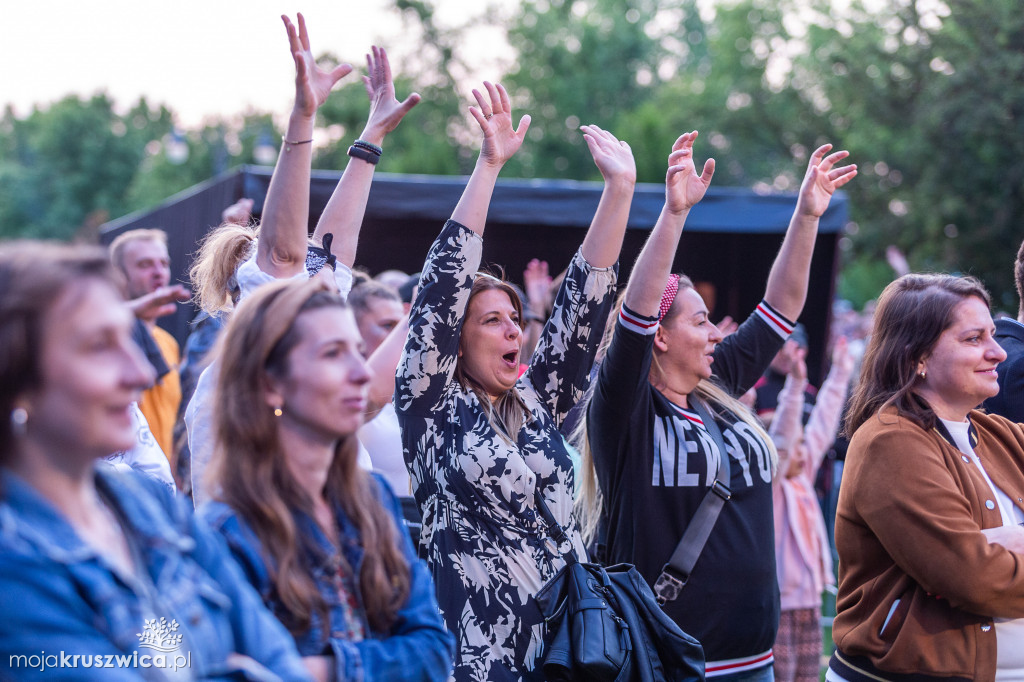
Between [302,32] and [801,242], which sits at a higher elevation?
[302,32]

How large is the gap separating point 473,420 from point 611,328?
0.92m

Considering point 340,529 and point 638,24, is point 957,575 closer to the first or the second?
point 340,529

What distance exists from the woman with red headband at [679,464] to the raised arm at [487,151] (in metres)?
0.54

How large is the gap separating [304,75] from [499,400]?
3.64ft

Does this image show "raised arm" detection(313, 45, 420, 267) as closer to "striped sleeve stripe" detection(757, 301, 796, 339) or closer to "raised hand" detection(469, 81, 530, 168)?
"raised hand" detection(469, 81, 530, 168)

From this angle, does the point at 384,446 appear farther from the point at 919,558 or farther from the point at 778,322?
the point at 919,558

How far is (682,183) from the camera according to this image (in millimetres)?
3203

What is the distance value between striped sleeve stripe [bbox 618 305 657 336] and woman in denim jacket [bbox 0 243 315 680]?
1751mm

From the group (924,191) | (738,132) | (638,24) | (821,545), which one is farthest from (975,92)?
(638,24)

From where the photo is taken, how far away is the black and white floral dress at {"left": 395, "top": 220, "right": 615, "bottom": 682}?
269 centimetres

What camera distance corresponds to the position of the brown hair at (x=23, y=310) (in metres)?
1.41

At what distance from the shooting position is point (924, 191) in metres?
18.3

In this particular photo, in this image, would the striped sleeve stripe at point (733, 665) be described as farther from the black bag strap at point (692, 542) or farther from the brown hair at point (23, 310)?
the brown hair at point (23, 310)

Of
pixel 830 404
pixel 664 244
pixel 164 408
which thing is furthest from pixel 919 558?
pixel 164 408
